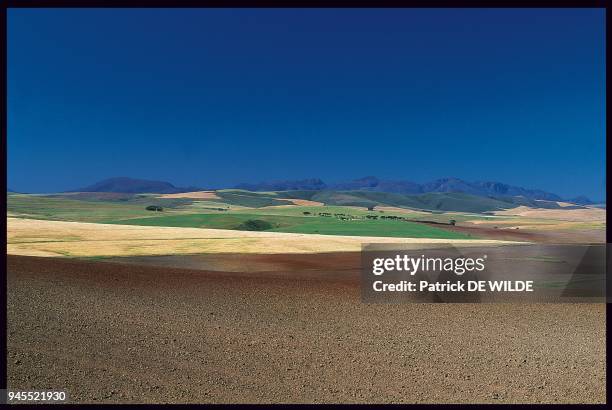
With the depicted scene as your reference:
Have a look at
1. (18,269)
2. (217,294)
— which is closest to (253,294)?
(217,294)

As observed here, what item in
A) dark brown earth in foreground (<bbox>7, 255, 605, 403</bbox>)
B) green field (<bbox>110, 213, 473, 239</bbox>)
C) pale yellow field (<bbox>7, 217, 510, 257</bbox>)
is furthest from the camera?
green field (<bbox>110, 213, 473, 239</bbox>)

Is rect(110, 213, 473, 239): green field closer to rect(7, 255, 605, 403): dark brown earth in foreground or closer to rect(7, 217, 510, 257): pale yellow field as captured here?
rect(7, 217, 510, 257): pale yellow field

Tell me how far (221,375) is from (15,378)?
5847mm

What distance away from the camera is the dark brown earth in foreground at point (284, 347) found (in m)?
12.8

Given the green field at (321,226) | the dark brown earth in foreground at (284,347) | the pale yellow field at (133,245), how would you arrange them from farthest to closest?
the green field at (321,226) < the pale yellow field at (133,245) < the dark brown earth in foreground at (284,347)

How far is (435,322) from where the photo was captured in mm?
19016

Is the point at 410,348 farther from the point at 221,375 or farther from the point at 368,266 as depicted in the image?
the point at 368,266

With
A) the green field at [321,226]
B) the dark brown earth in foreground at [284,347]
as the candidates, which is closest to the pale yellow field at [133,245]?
the green field at [321,226]

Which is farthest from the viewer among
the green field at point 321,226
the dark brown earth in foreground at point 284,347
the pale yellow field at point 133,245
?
the green field at point 321,226

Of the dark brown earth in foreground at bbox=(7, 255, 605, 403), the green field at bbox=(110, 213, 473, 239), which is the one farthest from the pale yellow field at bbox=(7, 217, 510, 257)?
the dark brown earth in foreground at bbox=(7, 255, 605, 403)

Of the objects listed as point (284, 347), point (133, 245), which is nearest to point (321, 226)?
point (133, 245)

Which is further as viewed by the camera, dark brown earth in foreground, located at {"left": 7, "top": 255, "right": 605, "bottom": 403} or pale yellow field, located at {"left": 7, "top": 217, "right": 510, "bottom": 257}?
pale yellow field, located at {"left": 7, "top": 217, "right": 510, "bottom": 257}

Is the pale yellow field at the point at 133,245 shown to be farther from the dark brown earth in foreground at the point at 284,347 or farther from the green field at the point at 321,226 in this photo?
the dark brown earth in foreground at the point at 284,347

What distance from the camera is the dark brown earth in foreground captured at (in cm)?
1276
